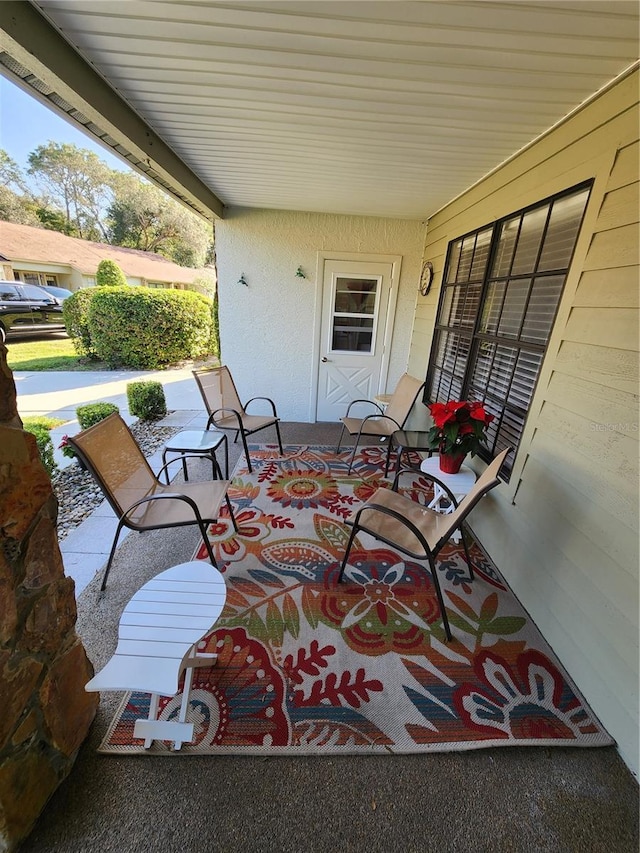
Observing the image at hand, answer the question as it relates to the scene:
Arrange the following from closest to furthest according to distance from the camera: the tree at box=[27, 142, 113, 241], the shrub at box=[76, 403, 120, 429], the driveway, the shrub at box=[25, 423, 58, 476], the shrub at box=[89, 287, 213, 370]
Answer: the shrub at box=[25, 423, 58, 476] < the shrub at box=[76, 403, 120, 429] < the driveway < the shrub at box=[89, 287, 213, 370] < the tree at box=[27, 142, 113, 241]

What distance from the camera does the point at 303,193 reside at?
134 inches

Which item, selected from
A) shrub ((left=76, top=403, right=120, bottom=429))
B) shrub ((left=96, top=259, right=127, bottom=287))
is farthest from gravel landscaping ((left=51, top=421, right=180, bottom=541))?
shrub ((left=96, top=259, right=127, bottom=287))

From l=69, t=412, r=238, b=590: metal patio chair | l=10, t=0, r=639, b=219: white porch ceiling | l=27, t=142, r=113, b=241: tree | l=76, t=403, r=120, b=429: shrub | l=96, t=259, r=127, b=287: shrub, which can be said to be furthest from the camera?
l=27, t=142, r=113, b=241: tree

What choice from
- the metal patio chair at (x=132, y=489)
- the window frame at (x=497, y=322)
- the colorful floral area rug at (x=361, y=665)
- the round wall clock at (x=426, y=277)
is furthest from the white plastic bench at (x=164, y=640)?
the round wall clock at (x=426, y=277)

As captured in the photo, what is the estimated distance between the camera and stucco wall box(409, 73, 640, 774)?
1377mm

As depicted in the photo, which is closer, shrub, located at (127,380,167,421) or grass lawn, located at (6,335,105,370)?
shrub, located at (127,380,167,421)

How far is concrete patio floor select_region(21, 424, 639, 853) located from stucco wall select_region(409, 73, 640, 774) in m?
0.32

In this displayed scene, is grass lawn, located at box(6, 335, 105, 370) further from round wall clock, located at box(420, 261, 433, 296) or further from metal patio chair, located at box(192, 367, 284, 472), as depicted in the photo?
round wall clock, located at box(420, 261, 433, 296)

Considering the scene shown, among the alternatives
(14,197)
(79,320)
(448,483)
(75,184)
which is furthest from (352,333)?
(14,197)

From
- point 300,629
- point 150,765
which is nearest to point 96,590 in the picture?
point 150,765

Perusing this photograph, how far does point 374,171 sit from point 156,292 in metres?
6.61

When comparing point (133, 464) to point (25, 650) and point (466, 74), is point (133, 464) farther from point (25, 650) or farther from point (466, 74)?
point (466, 74)

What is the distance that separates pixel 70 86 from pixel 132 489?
6.75 ft

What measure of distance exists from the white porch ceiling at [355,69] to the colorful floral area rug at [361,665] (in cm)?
262
